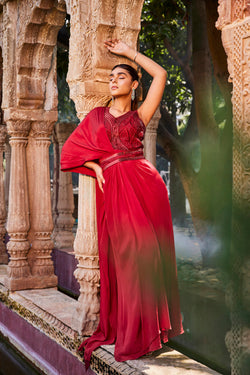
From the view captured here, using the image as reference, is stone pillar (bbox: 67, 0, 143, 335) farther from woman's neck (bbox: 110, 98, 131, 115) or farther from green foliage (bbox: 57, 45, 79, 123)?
green foliage (bbox: 57, 45, 79, 123)

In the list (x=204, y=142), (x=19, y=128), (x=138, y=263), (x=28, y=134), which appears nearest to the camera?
(x=138, y=263)

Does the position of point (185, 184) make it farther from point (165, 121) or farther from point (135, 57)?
point (135, 57)

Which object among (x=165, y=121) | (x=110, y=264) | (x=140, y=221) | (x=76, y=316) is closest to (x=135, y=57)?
(x=140, y=221)

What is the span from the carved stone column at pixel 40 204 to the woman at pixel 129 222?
96.0 inches

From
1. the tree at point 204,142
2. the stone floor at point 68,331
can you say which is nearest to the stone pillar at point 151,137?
the tree at point 204,142

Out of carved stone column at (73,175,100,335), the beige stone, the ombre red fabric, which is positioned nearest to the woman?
the ombre red fabric

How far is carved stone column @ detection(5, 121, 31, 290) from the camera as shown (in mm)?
5887

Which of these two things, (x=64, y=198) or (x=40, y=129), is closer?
(x=40, y=129)

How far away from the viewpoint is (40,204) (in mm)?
6039

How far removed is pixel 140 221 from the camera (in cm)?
323

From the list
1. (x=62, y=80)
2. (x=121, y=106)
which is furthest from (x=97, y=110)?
(x=62, y=80)

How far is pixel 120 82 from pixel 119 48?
397 mm

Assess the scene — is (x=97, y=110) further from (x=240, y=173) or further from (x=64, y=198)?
(x=64, y=198)

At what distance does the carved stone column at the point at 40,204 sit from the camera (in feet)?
19.6
